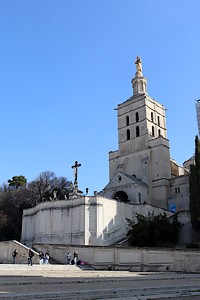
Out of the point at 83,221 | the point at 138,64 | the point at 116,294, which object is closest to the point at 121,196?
the point at 83,221

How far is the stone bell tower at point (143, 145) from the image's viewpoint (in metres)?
50.3

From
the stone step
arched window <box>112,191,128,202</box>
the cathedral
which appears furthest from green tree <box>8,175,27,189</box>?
the stone step

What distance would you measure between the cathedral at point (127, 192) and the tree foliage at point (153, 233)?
5695 mm

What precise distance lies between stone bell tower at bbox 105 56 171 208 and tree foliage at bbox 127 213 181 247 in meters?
14.4

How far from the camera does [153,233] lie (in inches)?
1268

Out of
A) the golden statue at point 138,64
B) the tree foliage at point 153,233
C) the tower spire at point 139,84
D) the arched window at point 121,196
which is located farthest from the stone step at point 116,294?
the golden statue at point 138,64

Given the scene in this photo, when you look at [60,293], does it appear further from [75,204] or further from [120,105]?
[120,105]

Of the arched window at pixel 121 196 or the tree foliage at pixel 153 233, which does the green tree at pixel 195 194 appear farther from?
the arched window at pixel 121 196

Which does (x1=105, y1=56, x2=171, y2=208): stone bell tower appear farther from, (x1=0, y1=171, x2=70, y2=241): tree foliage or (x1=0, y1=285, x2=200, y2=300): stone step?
(x1=0, y1=285, x2=200, y2=300): stone step

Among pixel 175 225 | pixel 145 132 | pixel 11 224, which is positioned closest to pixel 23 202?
pixel 11 224

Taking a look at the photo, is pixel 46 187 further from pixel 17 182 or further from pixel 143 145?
pixel 143 145

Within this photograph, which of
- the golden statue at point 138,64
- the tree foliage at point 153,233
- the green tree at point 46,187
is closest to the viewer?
the tree foliage at point 153,233

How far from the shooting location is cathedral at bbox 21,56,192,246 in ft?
125

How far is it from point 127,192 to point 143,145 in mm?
9470
